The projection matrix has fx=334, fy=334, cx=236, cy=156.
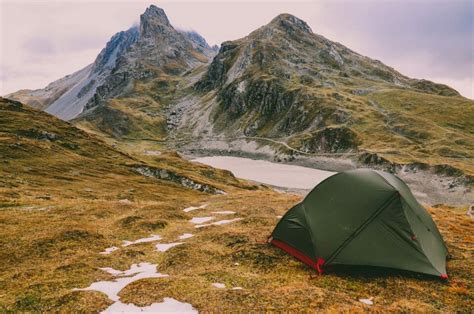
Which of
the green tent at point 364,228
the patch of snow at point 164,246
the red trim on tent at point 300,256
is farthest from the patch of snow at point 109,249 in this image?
the green tent at point 364,228

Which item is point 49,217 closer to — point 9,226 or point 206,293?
point 9,226

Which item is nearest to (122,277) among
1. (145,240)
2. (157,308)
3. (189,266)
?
(189,266)

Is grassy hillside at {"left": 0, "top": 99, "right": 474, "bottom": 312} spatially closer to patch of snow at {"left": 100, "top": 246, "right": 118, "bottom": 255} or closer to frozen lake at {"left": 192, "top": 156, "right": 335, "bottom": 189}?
patch of snow at {"left": 100, "top": 246, "right": 118, "bottom": 255}

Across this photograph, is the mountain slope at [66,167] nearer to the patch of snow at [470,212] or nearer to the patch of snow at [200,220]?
the patch of snow at [200,220]

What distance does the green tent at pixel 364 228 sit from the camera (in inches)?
650

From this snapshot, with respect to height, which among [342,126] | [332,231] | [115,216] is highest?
[342,126]

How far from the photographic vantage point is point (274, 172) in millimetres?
144250

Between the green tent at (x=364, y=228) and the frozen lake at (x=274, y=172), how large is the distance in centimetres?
9490

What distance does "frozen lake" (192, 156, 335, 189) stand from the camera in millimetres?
122200

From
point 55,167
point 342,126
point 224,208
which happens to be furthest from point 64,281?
point 342,126

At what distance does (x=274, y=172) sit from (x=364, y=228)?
12758 cm

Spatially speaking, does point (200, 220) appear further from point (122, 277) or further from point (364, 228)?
point (364, 228)

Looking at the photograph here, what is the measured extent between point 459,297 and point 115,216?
27796 millimetres

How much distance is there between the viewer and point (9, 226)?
2530 cm
